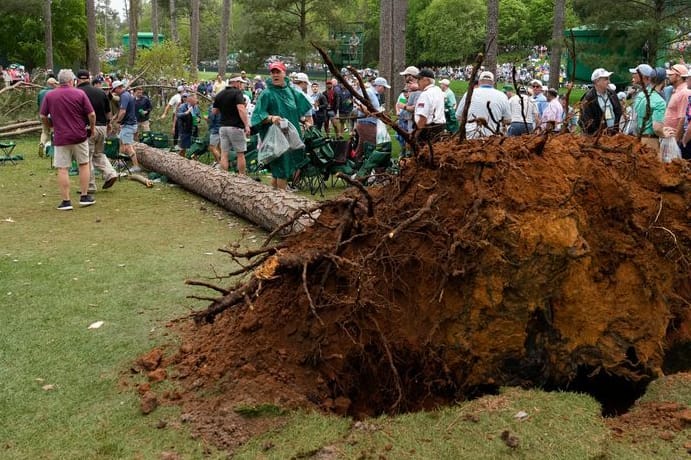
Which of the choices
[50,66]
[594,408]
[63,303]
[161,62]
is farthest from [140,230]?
[50,66]

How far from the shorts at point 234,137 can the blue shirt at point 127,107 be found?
344 cm

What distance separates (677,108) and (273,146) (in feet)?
17.8

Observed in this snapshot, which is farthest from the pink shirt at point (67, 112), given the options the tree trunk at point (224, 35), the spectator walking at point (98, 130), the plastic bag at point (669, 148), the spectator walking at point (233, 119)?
the tree trunk at point (224, 35)

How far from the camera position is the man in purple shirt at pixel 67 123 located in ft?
32.4

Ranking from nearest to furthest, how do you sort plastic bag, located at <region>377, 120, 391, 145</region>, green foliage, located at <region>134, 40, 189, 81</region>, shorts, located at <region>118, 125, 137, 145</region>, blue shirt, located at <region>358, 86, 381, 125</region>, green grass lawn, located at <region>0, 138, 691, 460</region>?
green grass lawn, located at <region>0, 138, 691, 460</region> < plastic bag, located at <region>377, 120, 391, 145</region> < blue shirt, located at <region>358, 86, 381, 125</region> < shorts, located at <region>118, 125, 137, 145</region> < green foliage, located at <region>134, 40, 189, 81</region>

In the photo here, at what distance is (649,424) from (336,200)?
2.30 metres

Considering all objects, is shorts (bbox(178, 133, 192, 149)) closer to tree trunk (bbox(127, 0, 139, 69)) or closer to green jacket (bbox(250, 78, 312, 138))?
green jacket (bbox(250, 78, 312, 138))

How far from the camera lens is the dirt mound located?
393cm

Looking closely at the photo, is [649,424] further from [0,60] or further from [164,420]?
[0,60]

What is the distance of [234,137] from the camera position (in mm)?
11625

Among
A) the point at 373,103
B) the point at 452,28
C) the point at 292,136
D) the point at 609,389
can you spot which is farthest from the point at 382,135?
the point at 452,28

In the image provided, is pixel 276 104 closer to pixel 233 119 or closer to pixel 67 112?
pixel 233 119

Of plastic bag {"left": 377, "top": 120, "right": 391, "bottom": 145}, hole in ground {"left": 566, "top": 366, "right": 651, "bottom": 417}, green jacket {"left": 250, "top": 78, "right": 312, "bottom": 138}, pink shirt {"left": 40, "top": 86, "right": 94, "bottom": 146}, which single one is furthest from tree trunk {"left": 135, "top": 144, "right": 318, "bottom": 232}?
hole in ground {"left": 566, "top": 366, "right": 651, "bottom": 417}

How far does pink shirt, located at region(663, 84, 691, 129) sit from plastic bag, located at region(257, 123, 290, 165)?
514 cm
